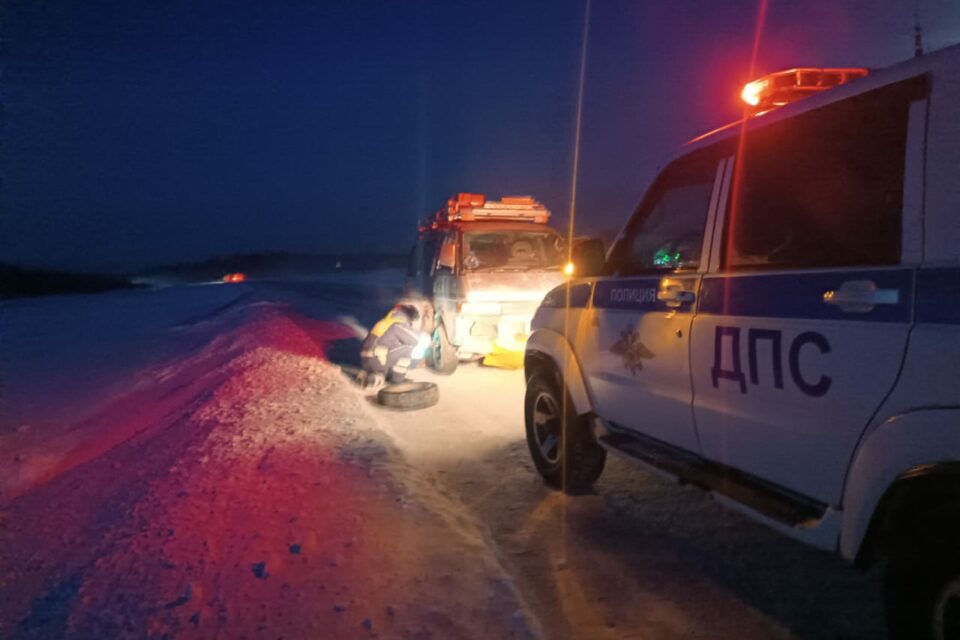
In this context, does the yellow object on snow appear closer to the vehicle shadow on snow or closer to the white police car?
the vehicle shadow on snow

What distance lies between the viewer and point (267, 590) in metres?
2.94

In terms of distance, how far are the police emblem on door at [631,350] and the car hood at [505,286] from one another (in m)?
5.09

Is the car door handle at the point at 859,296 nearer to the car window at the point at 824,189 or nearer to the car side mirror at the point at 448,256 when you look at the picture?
the car window at the point at 824,189

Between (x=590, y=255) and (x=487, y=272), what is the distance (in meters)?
5.08

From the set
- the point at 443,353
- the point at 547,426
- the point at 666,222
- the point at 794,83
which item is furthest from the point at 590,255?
the point at 443,353

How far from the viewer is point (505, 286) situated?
884 cm

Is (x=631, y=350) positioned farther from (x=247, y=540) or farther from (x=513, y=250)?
(x=513, y=250)

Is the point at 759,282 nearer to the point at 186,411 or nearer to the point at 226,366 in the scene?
the point at 186,411

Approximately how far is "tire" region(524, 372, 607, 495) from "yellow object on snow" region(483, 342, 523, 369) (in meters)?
4.23

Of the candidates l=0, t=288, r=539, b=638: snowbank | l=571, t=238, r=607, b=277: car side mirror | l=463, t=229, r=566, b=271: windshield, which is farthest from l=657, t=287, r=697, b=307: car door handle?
l=463, t=229, r=566, b=271: windshield

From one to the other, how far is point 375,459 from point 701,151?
336 cm

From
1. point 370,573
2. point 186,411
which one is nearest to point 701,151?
point 370,573

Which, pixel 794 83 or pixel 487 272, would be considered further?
pixel 487 272

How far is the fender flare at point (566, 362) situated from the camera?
418 centimetres
